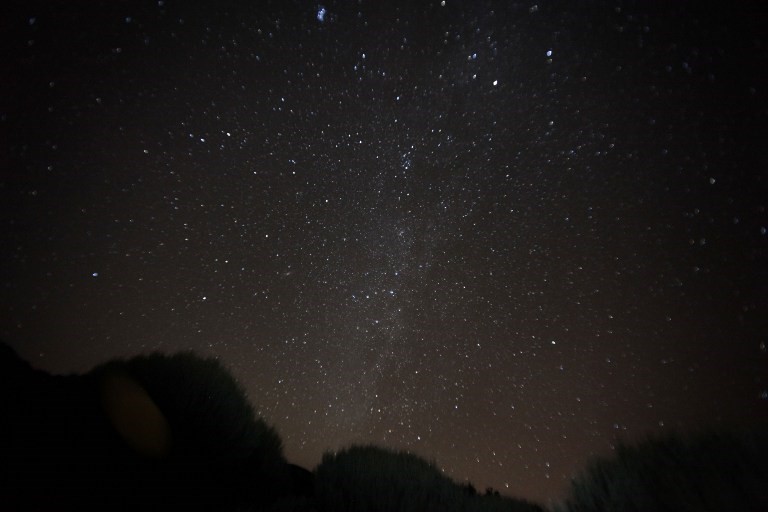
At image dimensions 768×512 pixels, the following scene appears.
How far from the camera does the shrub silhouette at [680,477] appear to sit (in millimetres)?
1288

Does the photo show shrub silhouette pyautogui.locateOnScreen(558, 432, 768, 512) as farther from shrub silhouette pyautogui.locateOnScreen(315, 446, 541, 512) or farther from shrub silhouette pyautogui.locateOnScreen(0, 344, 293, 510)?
shrub silhouette pyautogui.locateOnScreen(0, 344, 293, 510)

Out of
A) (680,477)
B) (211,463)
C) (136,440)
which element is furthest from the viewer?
(211,463)

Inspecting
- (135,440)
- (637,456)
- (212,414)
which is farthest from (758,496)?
(212,414)

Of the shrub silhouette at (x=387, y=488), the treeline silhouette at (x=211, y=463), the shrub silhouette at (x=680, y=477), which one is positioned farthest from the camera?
the shrub silhouette at (x=387, y=488)

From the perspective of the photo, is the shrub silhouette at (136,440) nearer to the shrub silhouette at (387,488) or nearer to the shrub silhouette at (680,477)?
the shrub silhouette at (387,488)

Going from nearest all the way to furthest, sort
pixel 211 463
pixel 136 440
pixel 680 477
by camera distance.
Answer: pixel 680 477 < pixel 136 440 < pixel 211 463

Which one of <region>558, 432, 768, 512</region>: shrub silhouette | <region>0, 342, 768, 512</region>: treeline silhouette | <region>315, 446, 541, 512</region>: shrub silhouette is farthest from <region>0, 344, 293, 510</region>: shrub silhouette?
<region>558, 432, 768, 512</region>: shrub silhouette

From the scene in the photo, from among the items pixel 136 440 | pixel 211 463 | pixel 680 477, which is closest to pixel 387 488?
pixel 211 463

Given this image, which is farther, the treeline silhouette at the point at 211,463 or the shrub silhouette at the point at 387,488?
the shrub silhouette at the point at 387,488

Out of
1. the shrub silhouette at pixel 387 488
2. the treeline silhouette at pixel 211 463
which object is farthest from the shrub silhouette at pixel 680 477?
the shrub silhouette at pixel 387 488

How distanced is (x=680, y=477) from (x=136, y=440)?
2449 millimetres

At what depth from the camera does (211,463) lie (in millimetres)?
2648

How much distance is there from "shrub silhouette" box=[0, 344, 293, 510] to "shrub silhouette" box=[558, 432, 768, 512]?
1.53 m

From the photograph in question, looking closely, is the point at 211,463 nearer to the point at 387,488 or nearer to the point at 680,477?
the point at 387,488
